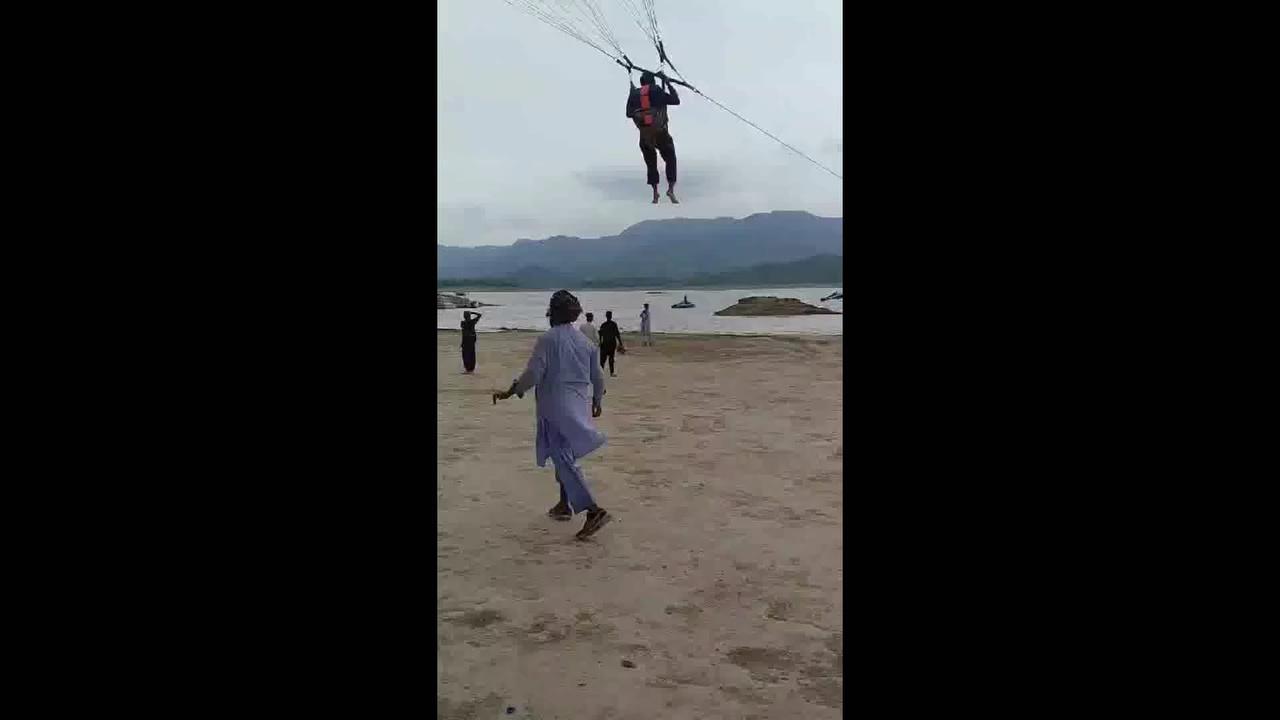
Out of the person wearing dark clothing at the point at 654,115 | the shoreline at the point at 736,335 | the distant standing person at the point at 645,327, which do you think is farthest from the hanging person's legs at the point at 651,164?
the shoreline at the point at 736,335

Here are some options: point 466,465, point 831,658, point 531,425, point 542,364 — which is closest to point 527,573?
point 542,364

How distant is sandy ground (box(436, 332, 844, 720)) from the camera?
2928 mm

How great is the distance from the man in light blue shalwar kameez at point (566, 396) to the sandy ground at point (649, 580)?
11.9 inches

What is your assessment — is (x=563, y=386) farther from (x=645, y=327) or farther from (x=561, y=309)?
(x=645, y=327)

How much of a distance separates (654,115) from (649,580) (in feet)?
12.4

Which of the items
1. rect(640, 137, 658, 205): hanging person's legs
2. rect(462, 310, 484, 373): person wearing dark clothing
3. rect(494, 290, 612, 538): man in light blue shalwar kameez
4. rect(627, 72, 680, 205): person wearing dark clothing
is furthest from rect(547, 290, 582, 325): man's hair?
rect(462, 310, 484, 373): person wearing dark clothing

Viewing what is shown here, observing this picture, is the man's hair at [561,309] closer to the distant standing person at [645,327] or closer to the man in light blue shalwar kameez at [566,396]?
the man in light blue shalwar kameez at [566,396]

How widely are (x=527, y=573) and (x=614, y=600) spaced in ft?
2.03

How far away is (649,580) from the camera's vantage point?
13.3ft

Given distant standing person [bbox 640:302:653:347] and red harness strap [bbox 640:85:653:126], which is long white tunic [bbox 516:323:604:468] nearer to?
red harness strap [bbox 640:85:653:126]

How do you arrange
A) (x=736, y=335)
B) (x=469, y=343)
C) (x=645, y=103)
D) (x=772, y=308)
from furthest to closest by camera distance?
(x=772, y=308) → (x=736, y=335) → (x=469, y=343) → (x=645, y=103)

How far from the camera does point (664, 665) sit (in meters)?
3.12

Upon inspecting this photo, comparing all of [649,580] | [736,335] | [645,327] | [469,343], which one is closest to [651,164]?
[649,580]
